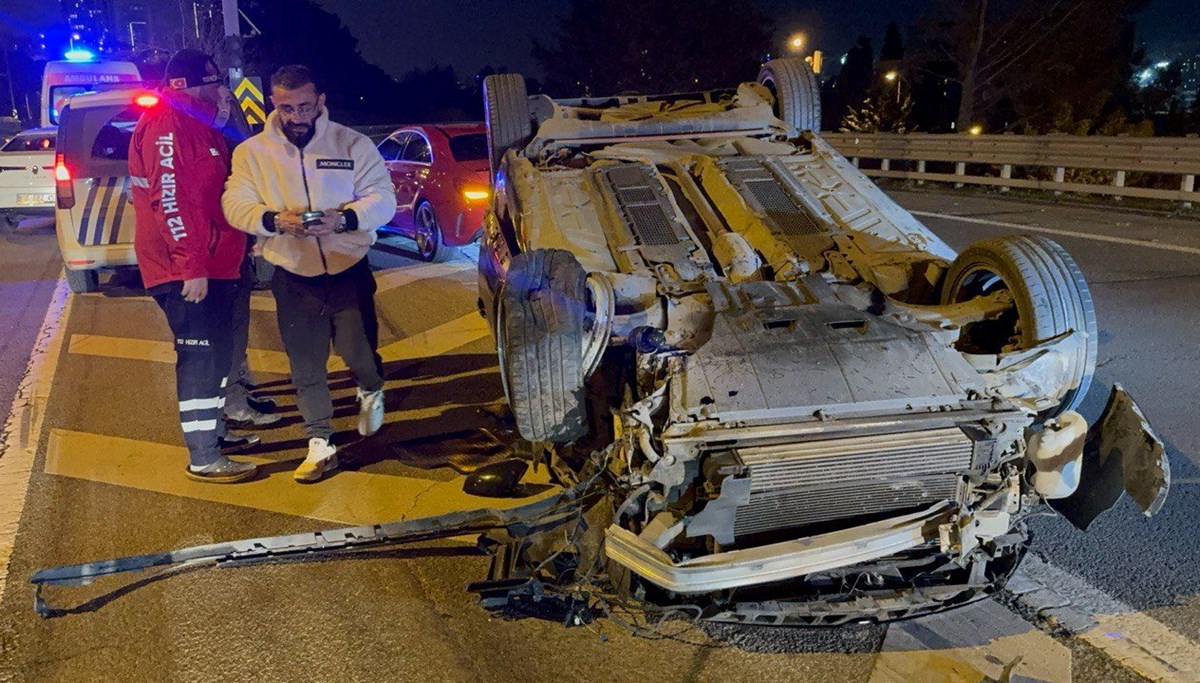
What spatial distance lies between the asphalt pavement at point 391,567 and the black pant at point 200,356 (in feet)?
0.98

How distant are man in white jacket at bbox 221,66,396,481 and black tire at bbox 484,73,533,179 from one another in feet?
5.38

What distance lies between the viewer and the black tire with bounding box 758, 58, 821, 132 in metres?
6.97

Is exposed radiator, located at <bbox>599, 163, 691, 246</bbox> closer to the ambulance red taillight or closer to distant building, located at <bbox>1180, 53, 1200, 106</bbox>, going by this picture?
the ambulance red taillight

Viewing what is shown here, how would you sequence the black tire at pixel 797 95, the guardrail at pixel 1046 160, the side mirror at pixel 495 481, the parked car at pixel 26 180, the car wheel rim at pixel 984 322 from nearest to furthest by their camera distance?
the car wheel rim at pixel 984 322 → the side mirror at pixel 495 481 → the black tire at pixel 797 95 → the parked car at pixel 26 180 → the guardrail at pixel 1046 160

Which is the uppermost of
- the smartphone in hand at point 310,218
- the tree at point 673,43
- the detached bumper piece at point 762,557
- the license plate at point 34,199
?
the tree at point 673,43

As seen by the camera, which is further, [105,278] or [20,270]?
[20,270]

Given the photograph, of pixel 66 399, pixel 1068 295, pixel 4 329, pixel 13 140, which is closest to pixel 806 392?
pixel 1068 295

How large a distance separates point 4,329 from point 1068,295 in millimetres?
8910

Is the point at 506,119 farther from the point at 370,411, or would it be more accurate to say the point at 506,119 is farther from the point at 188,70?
the point at 370,411

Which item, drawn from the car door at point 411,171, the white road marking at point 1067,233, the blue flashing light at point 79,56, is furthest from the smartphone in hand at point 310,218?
the blue flashing light at point 79,56

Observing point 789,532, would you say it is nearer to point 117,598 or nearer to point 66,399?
point 117,598

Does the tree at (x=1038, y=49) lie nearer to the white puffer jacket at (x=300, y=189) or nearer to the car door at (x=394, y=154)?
the car door at (x=394, y=154)

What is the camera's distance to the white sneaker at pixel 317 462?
5027 millimetres

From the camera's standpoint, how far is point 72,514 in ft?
15.5
